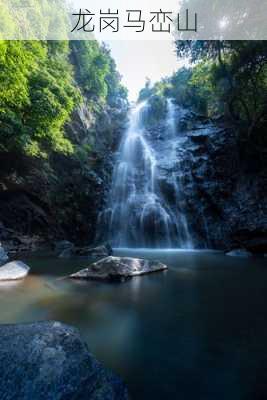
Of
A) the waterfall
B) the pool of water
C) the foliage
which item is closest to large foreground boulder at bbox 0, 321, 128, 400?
the pool of water

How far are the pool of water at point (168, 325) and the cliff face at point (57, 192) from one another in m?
6.75

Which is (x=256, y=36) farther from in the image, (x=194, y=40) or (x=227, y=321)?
(x=227, y=321)

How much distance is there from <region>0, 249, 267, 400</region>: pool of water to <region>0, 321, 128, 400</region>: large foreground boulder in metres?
0.36

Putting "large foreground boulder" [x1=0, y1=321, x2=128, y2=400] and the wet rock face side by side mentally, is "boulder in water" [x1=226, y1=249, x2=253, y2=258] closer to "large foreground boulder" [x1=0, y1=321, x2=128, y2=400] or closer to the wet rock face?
the wet rock face

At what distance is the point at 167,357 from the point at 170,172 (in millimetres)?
14727

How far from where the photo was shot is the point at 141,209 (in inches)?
583

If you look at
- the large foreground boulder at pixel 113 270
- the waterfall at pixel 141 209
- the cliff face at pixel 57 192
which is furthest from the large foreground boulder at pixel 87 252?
the waterfall at pixel 141 209

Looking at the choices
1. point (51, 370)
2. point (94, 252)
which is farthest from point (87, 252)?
point (51, 370)

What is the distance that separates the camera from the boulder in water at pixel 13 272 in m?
5.30

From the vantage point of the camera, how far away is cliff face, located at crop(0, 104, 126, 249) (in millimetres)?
11609

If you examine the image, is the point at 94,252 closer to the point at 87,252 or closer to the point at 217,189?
the point at 87,252

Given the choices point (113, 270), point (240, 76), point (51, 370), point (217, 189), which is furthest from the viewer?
point (217, 189)

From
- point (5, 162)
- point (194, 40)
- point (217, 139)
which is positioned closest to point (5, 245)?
point (5, 162)

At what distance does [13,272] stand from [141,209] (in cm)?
984
